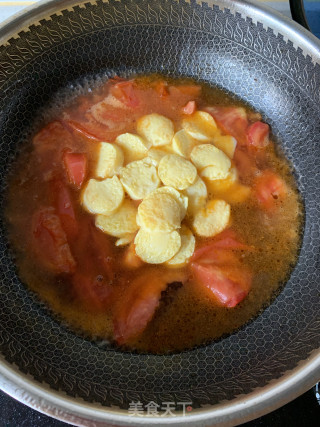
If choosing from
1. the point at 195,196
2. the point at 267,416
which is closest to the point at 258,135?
the point at 195,196

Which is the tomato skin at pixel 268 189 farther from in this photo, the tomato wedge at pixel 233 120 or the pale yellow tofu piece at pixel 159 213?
the pale yellow tofu piece at pixel 159 213

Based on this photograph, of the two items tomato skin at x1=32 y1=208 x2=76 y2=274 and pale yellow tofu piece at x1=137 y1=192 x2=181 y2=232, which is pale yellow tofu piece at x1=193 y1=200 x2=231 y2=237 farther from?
tomato skin at x1=32 y1=208 x2=76 y2=274

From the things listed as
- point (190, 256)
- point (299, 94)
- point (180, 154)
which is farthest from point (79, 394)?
point (299, 94)

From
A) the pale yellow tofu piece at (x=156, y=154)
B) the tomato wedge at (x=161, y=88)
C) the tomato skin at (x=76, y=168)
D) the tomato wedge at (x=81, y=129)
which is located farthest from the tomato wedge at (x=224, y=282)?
the tomato wedge at (x=161, y=88)

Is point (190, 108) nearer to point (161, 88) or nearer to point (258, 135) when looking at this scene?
point (161, 88)

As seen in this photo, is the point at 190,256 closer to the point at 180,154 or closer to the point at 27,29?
the point at 180,154

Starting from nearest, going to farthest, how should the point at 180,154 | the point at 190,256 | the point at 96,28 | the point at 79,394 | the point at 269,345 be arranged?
the point at 79,394
the point at 269,345
the point at 190,256
the point at 180,154
the point at 96,28
